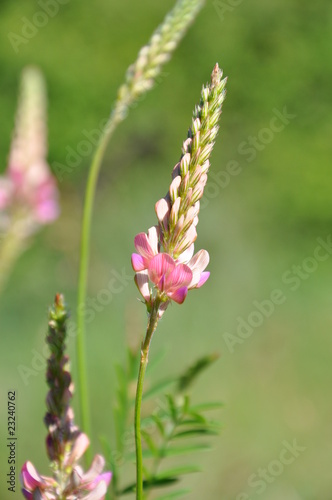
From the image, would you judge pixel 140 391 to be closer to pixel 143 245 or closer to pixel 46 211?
pixel 143 245

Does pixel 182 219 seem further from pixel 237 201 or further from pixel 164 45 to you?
pixel 237 201

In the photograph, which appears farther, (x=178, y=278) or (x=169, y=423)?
(x=169, y=423)

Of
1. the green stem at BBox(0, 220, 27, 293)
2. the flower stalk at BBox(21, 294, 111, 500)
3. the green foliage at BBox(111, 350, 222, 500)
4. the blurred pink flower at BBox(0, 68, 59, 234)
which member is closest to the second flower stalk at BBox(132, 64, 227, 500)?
the flower stalk at BBox(21, 294, 111, 500)

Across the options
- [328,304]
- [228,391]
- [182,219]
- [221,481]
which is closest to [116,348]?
[228,391]

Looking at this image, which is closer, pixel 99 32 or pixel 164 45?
pixel 164 45

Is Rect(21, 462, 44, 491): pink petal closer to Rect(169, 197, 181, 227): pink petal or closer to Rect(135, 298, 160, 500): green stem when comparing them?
Rect(135, 298, 160, 500): green stem

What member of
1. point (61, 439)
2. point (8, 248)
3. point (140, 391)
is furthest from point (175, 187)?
point (8, 248)
